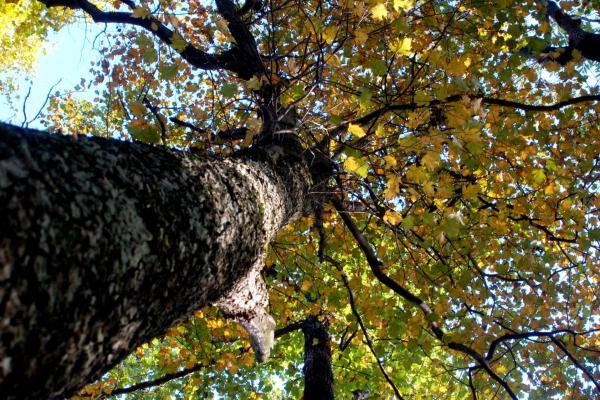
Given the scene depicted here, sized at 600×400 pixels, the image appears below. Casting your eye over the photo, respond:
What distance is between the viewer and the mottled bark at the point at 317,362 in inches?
171

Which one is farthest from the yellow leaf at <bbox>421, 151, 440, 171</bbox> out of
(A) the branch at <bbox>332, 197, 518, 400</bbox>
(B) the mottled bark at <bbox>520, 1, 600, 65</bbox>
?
(B) the mottled bark at <bbox>520, 1, 600, 65</bbox>

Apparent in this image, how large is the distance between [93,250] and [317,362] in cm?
442

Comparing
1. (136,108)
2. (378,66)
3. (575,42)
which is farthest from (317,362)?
(575,42)

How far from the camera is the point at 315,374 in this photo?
461 centimetres

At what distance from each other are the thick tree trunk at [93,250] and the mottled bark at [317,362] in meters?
3.35

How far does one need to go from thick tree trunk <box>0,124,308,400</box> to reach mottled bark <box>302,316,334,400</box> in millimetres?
3353

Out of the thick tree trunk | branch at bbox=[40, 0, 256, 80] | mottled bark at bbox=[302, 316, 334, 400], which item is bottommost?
the thick tree trunk

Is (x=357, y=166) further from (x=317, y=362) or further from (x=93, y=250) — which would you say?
(x=317, y=362)

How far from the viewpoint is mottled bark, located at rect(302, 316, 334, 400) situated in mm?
4352

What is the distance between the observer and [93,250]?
85 cm

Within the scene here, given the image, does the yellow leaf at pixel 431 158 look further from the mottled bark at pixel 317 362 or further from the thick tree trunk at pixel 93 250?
the mottled bark at pixel 317 362

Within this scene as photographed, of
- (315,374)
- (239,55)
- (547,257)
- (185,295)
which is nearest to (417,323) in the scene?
(315,374)

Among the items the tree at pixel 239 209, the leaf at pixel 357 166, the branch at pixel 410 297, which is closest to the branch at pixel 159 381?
the tree at pixel 239 209

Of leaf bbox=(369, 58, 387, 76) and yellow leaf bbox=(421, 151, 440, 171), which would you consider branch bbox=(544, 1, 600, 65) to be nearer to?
leaf bbox=(369, 58, 387, 76)
